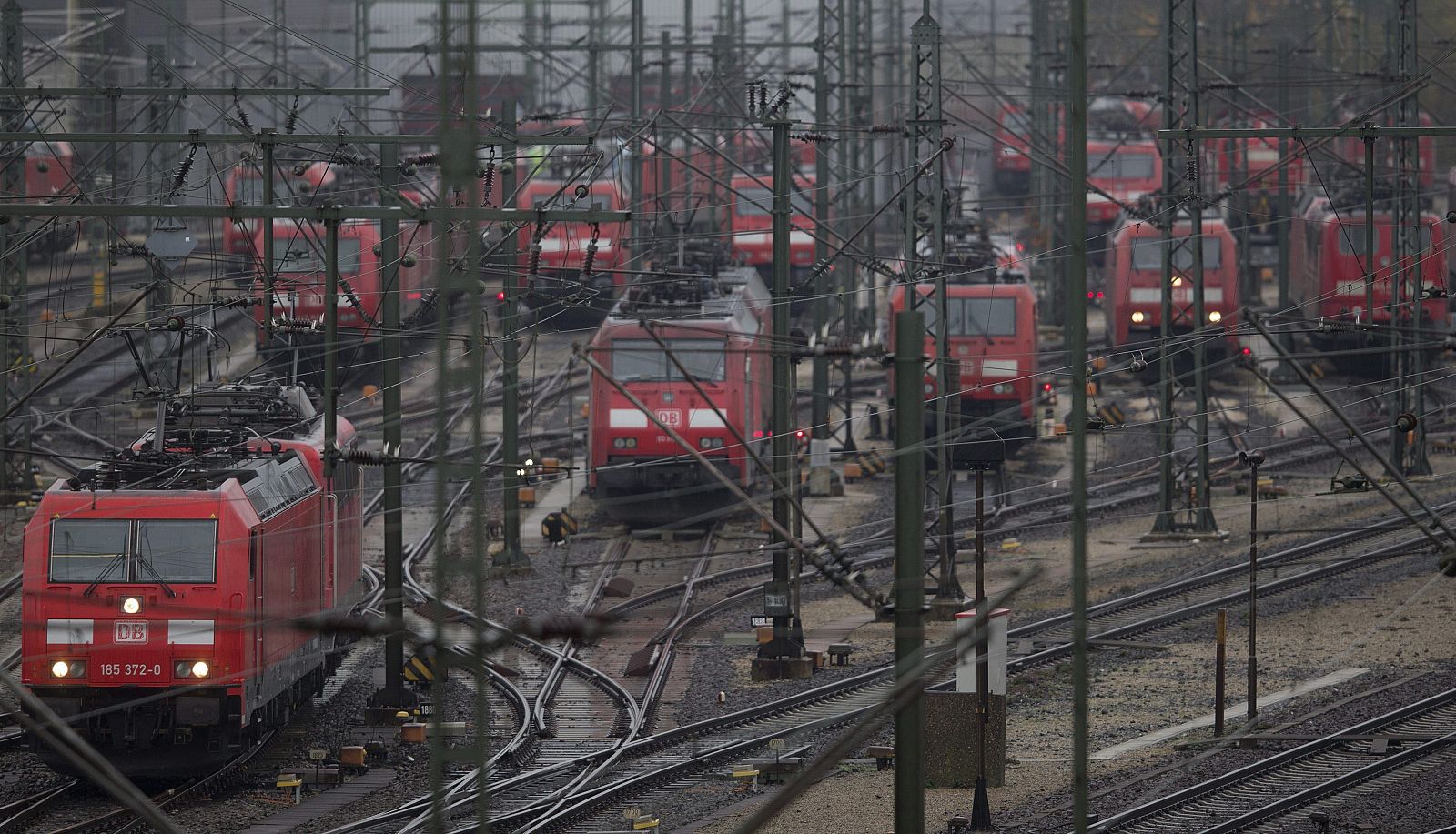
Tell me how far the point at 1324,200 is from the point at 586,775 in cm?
2702

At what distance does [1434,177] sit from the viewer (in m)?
53.2

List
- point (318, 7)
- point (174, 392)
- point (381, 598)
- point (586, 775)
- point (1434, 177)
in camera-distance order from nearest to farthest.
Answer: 1. point (586, 775)
2. point (174, 392)
3. point (381, 598)
4. point (1434, 177)
5. point (318, 7)

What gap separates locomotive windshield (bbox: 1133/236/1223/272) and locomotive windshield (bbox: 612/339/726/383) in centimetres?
1126

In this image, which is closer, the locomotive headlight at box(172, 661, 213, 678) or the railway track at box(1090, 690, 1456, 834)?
the railway track at box(1090, 690, 1456, 834)

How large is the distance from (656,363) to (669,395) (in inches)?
19.6

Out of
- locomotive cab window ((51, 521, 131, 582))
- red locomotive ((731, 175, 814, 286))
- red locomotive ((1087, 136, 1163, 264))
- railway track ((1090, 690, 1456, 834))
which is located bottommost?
railway track ((1090, 690, 1456, 834))

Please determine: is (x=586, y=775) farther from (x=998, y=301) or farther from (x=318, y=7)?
(x=318, y=7)

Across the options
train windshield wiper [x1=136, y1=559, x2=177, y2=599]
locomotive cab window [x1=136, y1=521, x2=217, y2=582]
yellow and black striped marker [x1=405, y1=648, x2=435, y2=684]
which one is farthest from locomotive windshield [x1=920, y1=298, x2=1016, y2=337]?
train windshield wiper [x1=136, y1=559, x2=177, y2=599]

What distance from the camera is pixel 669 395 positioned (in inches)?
1150

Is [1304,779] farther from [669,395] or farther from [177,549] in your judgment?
[669,395]

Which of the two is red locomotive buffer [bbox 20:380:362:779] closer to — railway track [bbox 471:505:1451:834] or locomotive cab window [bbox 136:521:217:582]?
locomotive cab window [bbox 136:521:217:582]

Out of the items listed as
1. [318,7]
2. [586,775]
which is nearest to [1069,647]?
[586,775]

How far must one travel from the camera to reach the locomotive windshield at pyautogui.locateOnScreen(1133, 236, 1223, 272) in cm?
3775

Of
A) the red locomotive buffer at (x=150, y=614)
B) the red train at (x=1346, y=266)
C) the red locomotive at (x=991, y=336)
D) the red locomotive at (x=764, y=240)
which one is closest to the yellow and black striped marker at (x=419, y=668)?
the red locomotive buffer at (x=150, y=614)
